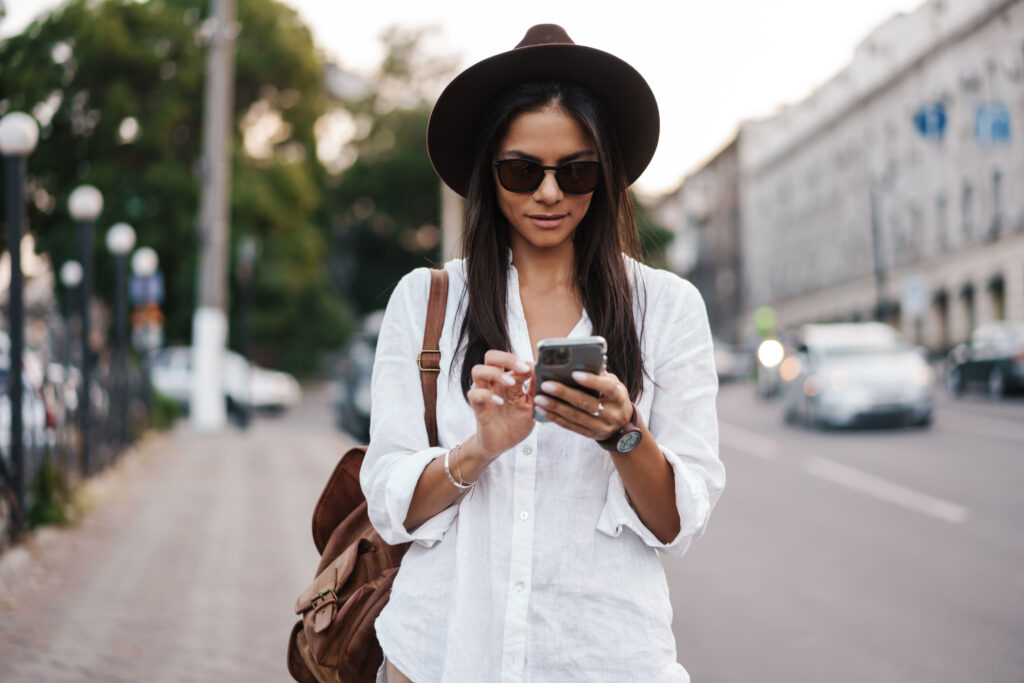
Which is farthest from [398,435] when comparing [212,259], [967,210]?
[212,259]

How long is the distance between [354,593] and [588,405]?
0.72 m

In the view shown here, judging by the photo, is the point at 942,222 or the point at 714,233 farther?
the point at 714,233

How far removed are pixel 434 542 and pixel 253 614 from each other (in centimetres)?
439

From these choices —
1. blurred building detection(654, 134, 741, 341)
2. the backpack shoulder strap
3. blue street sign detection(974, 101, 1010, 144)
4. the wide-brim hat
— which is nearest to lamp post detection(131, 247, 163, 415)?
blue street sign detection(974, 101, 1010, 144)

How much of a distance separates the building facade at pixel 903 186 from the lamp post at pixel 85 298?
9.35 metres

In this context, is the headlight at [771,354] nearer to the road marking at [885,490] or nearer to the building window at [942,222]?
the building window at [942,222]

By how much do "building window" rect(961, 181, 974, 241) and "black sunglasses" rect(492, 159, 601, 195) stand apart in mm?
16430

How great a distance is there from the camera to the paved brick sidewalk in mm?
4914

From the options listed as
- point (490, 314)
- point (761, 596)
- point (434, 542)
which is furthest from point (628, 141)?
point (761, 596)

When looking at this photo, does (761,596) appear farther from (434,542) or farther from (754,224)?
(754,224)

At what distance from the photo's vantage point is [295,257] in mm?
36938

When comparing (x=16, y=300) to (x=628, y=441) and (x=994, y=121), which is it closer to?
(x=628, y=441)

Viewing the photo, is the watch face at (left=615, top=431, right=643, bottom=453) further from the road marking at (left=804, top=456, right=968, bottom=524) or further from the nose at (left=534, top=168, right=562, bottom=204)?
the road marking at (left=804, top=456, right=968, bottom=524)

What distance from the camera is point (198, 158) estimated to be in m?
32.8
